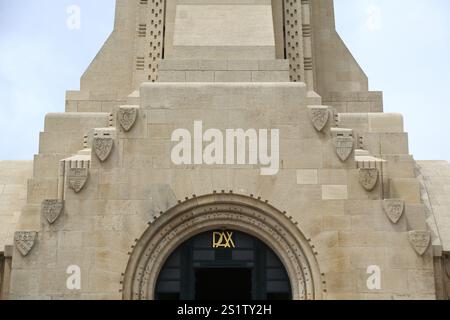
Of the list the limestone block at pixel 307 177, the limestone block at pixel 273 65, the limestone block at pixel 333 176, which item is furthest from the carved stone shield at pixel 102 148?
the limestone block at pixel 333 176

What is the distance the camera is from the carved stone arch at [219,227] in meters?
23.7

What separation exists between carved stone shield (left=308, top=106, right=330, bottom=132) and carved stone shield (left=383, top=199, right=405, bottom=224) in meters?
2.89

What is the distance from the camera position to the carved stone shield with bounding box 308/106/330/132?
24.5 metres

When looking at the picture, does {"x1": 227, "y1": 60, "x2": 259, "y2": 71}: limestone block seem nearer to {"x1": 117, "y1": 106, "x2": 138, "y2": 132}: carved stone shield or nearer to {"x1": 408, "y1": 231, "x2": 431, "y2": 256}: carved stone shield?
{"x1": 117, "y1": 106, "x2": 138, "y2": 132}: carved stone shield

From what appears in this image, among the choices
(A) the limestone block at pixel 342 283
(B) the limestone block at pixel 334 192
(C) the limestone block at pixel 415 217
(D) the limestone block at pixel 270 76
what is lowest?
(A) the limestone block at pixel 342 283

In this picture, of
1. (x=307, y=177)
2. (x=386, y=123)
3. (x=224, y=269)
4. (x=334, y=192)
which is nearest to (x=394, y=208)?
(x=334, y=192)

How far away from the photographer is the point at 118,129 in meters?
24.6

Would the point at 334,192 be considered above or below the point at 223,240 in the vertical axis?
above

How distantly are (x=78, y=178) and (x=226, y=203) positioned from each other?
435 cm

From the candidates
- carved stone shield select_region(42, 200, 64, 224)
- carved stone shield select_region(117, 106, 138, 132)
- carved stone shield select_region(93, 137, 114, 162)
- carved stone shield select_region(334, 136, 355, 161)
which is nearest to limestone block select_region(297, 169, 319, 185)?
carved stone shield select_region(334, 136, 355, 161)

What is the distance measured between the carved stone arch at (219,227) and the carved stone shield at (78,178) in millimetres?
2332

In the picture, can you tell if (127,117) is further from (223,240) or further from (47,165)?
(223,240)

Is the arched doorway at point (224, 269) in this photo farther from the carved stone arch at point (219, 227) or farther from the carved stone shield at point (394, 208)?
the carved stone shield at point (394, 208)

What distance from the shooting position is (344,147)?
79.8ft
